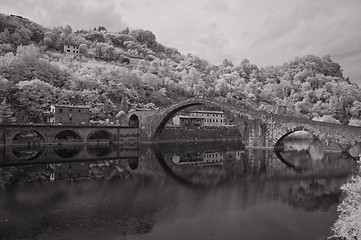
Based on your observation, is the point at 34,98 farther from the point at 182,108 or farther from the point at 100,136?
the point at 182,108

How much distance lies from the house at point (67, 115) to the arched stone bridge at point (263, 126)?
27.4 feet

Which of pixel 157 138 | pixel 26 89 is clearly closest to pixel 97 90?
pixel 26 89

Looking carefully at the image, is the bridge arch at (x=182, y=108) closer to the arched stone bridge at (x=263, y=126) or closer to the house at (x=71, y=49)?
the arched stone bridge at (x=263, y=126)

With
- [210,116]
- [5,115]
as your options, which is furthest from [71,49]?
[5,115]

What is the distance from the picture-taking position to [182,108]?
39.8 m

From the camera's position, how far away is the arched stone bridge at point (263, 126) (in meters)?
27.7

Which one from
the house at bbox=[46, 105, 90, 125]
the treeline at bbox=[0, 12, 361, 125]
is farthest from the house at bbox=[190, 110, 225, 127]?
the house at bbox=[46, 105, 90, 125]

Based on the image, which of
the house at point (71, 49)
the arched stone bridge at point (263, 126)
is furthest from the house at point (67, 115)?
the house at point (71, 49)

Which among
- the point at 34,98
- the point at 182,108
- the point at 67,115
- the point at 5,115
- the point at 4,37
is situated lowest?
the point at 5,115

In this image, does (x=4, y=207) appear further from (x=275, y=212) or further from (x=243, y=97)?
(x=243, y=97)

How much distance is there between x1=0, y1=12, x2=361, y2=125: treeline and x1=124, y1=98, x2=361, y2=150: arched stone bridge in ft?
33.5

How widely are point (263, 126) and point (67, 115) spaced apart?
24.4 m

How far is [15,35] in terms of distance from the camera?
260 feet

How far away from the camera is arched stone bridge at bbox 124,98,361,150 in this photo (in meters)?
27.7
